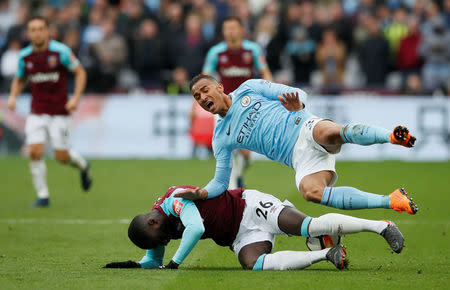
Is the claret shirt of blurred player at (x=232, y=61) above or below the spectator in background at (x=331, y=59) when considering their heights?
above

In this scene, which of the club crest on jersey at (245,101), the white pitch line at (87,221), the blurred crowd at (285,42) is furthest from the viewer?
the blurred crowd at (285,42)

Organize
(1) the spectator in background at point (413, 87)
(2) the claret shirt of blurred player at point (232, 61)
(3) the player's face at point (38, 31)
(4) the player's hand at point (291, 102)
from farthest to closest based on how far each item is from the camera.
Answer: (1) the spectator in background at point (413, 87), (2) the claret shirt of blurred player at point (232, 61), (3) the player's face at point (38, 31), (4) the player's hand at point (291, 102)

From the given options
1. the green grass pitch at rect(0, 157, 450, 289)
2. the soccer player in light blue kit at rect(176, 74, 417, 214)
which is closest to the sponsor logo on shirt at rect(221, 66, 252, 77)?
the green grass pitch at rect(0, 157, 450, 289)

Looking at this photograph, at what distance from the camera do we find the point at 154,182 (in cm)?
1441

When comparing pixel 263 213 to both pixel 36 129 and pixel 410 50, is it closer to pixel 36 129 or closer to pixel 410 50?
pixel 36 129

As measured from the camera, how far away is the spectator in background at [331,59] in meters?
18.7

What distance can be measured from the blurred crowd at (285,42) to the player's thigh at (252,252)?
11.6 metres

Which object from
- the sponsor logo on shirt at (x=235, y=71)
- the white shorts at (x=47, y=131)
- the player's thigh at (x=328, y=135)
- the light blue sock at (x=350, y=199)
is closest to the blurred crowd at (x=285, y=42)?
the sponsor logo on shirt at (x=235, y=71)

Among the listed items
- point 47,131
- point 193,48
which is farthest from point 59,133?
point 193,48

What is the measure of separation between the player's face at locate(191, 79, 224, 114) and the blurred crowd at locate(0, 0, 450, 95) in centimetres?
1109

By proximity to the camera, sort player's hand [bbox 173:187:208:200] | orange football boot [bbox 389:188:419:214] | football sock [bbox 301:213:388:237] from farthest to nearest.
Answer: player's hand [bbox 173:187:208:200] → football sock [bbox 301:213:388:237] → orange football boot [bbox 389:188:419:214]

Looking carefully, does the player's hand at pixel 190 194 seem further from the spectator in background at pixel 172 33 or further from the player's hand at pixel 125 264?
the spectator in background at pixel 172 33

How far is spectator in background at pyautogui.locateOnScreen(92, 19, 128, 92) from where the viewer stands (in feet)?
64.1

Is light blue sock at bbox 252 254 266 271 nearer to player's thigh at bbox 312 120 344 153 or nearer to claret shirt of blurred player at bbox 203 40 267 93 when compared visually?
player's thigh at bbox 312 120 344 153
